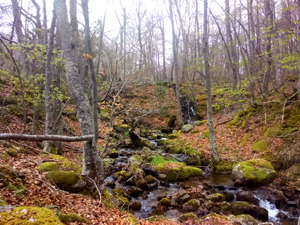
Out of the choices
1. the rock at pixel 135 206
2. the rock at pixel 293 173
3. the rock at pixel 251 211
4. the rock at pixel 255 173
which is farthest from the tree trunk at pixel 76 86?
the rock at pixel 293 173

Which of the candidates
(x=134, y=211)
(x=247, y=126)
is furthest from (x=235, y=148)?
(x=134, y=211)

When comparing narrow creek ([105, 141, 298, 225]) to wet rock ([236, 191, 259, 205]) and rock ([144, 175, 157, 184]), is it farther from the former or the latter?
rock ([144, 175, 157, 184])

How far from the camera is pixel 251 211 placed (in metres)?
5.70

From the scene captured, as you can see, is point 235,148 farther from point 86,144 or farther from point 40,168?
point 40,168

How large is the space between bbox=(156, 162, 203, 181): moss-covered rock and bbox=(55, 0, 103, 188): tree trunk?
4338 millimetres

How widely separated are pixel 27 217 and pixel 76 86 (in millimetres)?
3146

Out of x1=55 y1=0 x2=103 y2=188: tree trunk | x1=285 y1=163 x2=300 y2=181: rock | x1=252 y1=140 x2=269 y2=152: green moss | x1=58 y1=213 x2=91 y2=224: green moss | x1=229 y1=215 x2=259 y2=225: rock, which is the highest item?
x1=55 y1=0 x2=103 y2=188: tree trunk

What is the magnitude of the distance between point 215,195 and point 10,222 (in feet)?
Result: 19.8

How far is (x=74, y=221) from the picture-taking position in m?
2.91

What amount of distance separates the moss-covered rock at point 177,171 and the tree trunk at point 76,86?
14.2 feet

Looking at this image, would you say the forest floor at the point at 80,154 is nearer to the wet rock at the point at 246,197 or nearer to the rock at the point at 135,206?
the rock at the point at 135,206

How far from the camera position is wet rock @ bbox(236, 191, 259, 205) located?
21.3 ft

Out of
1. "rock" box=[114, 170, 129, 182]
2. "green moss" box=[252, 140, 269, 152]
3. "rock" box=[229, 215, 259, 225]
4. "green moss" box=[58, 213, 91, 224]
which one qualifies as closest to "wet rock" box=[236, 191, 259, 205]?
"rock" box=[229, 215, 259, 225]

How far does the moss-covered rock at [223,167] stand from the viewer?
898 cm
